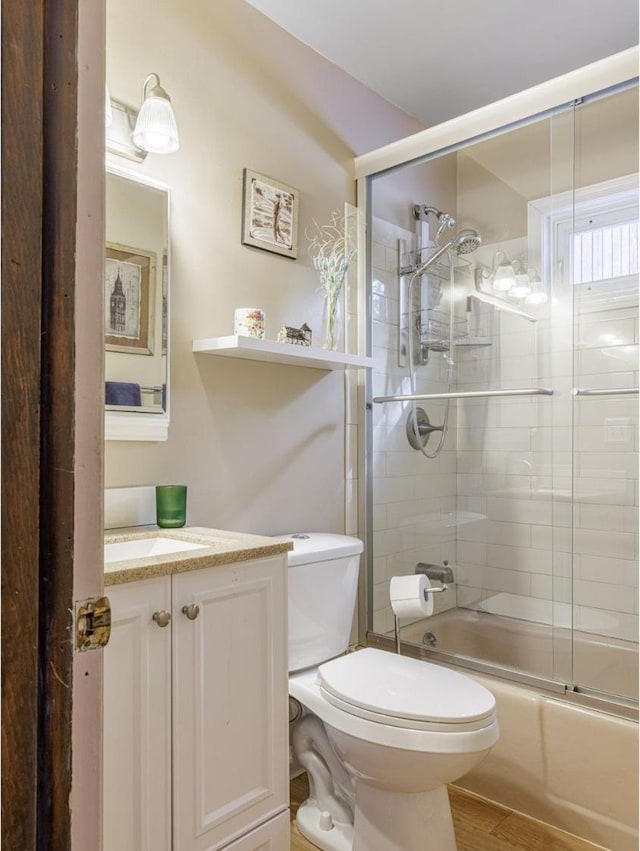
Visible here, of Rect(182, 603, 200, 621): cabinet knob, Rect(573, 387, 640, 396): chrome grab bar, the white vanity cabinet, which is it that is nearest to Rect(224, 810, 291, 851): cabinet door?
the white vanity cabinet

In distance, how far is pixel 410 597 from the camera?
1.95 m

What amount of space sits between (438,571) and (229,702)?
1300 millimetres

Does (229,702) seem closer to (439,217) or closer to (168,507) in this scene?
(168,507)

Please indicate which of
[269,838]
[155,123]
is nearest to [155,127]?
[155,123]

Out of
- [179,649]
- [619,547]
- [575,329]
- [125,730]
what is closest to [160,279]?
[179,649]

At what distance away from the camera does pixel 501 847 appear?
5.73ft

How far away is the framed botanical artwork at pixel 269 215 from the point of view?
2.05m

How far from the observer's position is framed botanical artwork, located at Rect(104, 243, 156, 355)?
1.68 meters

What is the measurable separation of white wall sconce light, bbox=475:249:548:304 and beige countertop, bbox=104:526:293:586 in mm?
1401

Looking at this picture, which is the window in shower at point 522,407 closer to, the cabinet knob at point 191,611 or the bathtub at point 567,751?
the bathtub at point 567,751

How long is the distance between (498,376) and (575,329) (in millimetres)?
319

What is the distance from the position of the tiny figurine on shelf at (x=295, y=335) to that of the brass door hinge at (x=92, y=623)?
1.49m

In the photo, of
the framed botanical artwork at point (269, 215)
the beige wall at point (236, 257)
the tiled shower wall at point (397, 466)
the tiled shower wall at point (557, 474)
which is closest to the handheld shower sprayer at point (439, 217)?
the tiled shower wall at point (397, 466)

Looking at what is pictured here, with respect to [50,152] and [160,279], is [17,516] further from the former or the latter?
[160,279]
